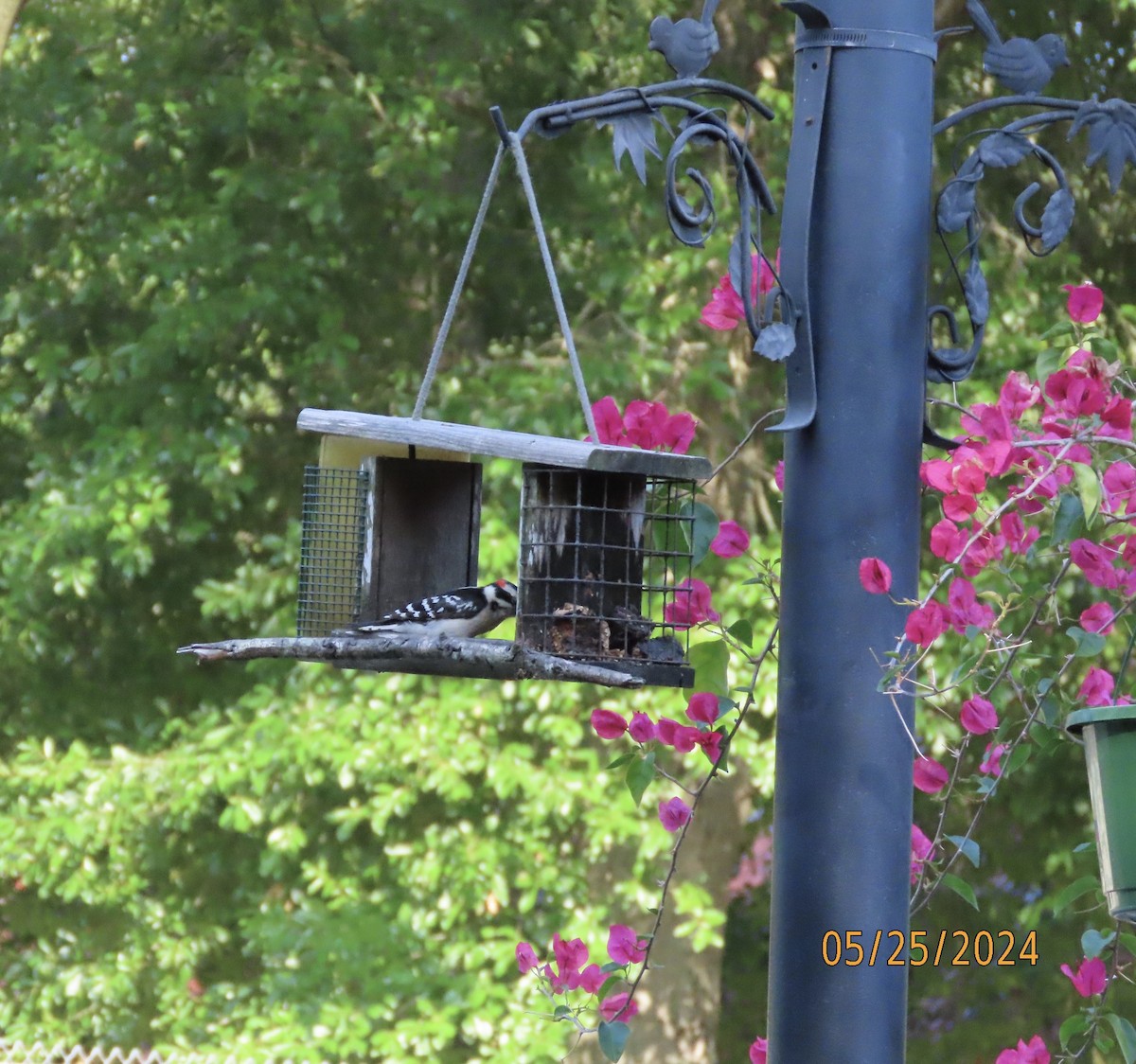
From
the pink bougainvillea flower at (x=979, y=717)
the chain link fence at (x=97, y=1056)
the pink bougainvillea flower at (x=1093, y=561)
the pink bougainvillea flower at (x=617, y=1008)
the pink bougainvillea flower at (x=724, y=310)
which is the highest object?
the pink bougainvillea flower at (x=724, y=310)

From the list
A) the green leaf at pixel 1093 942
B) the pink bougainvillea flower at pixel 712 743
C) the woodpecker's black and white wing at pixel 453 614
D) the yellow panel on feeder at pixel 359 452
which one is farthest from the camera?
the yellow panel on feeder at pixel 359 452

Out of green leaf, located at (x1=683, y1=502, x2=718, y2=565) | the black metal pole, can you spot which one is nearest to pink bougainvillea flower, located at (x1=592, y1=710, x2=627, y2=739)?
green leaf, located at (x1=683, y1=502, x2=718, y2=565)

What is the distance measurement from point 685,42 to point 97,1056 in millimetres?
7503

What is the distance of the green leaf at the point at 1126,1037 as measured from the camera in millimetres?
2492

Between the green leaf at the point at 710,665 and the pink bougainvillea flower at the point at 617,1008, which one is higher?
the green leaf at the point at 710,665

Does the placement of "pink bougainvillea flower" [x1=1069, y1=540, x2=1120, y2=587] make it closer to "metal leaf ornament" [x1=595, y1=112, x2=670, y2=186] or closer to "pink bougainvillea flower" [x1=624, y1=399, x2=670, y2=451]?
"pink bougainvillea flower" [x1=624, y1=399, x2=670, y2=451]

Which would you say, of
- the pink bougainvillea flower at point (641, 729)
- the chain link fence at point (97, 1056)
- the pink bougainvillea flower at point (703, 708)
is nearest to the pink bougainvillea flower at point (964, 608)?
the pink bougainvillea flower at point (703, 708)

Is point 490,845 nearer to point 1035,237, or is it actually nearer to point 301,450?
point 301,450

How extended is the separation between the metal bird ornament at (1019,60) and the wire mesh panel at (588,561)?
0.80 meters

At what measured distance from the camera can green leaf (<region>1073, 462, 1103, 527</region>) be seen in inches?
87.7

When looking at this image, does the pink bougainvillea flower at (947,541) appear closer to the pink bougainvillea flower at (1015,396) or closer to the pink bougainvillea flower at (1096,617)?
the pink bougainvillea flower at (1015,396)

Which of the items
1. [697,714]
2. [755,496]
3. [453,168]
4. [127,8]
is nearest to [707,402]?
[755,496]

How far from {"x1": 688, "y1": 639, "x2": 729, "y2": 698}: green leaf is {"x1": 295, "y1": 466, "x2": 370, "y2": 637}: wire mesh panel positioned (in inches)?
41.4

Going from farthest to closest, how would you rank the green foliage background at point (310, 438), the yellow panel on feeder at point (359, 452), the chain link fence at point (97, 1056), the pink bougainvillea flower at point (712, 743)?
the chain link fence at point (97, 1056), the green foliage background at point (310, 438), the yellow panel on feeder at point (359, 452), the pink bougainvillea flower at point (712, 743)
